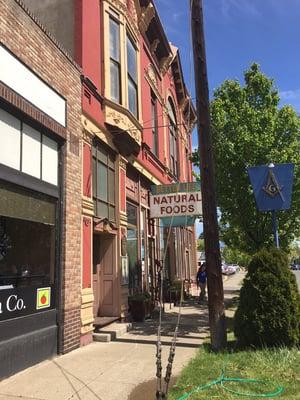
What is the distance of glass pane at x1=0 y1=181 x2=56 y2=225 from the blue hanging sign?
470 cm

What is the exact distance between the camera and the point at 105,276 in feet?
39.3

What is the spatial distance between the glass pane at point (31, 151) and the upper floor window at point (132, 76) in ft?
19.2

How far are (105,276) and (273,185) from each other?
4798 mm

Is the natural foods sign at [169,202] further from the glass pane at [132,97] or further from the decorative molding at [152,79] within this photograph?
the decorative molding at [152,79]

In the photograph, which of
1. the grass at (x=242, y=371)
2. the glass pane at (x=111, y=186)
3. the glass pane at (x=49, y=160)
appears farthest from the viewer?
the glass pane at (x=111, y=186)

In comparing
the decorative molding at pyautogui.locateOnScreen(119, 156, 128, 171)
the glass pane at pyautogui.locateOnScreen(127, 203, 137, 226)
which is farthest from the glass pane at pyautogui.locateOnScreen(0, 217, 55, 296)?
the glass pane at pyautogui.locateOnScreen(127, 203, 137, 226)

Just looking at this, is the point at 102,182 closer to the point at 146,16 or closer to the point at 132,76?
the point at 132,76

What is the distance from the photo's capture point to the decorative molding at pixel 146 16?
51.2 ft

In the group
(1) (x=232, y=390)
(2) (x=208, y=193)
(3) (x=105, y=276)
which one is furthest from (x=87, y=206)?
(1) (x=232, y=390)

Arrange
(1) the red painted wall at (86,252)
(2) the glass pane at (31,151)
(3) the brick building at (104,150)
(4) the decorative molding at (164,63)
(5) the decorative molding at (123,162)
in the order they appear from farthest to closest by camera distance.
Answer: (4) the decorative molding at (164,63) → (5) the decorative molding at (123,162) → (1) the red painted wall at (86,252) → (3) the brick building at (104,150) → (2) the glass pane at (31,151)

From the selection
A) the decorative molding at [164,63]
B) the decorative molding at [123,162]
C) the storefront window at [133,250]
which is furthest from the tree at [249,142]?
the decorative molding at [164,63]

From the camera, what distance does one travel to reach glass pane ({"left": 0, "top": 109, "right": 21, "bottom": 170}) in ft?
23.7

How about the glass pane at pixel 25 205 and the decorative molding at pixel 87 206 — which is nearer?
the glass pane at pixel 25 205

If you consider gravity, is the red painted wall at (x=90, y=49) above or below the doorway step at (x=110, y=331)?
above
